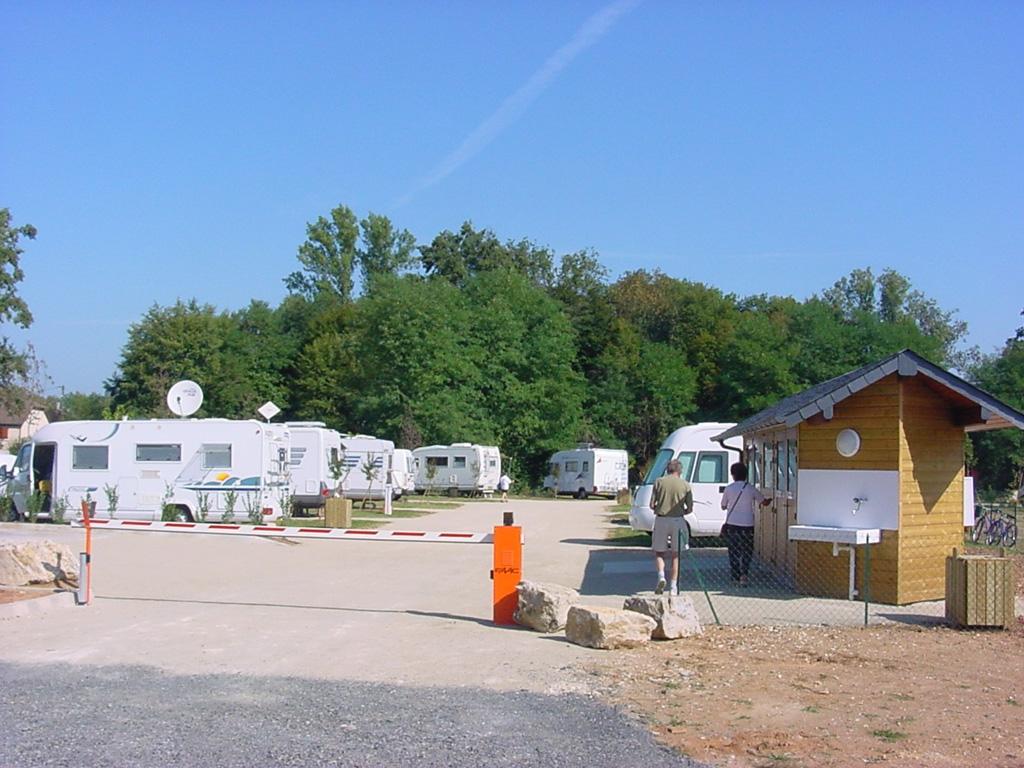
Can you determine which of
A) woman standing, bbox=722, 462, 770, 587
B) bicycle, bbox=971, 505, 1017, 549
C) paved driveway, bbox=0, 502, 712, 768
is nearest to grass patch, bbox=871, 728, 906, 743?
paved driveway, bbox=0, 502, 712, 768

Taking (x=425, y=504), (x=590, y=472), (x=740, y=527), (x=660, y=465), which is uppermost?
(x=660, y=465)

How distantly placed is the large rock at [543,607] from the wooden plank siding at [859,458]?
12.2ft

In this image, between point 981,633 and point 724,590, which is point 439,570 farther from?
point 981,633

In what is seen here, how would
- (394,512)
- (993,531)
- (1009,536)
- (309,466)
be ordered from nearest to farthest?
(1009,536)
(993,531)
(309,466)
(394,512)

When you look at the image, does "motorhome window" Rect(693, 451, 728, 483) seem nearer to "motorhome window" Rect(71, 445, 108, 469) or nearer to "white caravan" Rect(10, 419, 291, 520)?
"white caravan" Rect(10, 419, 291, 520)

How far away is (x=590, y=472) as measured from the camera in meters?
49.8

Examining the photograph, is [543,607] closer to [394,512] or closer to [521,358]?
[394,512]

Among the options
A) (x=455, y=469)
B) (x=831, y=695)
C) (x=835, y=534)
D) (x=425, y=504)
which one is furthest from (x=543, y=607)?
(x=455, y=469)

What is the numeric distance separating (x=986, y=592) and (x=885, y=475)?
7.09ft

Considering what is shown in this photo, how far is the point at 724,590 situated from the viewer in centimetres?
1384

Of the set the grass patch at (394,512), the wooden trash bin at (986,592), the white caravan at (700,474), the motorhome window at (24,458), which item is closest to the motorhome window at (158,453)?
the motorhome window at (24,458)

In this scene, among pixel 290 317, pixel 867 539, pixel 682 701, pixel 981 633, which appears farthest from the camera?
pixel 290 317

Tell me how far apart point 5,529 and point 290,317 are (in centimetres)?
4878

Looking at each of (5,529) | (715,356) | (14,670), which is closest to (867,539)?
(14,670)
